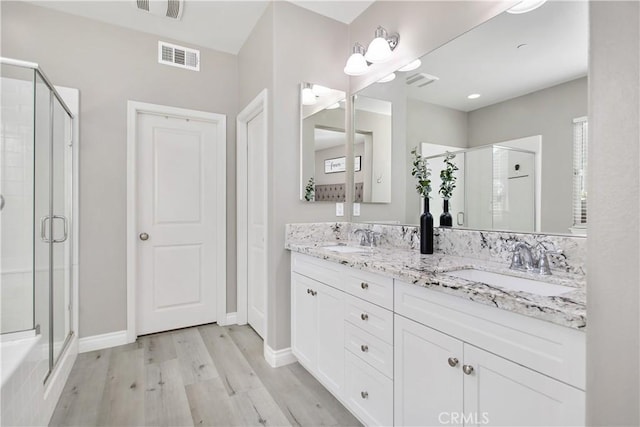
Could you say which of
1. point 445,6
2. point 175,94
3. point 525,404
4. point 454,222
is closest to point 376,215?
point 454,222

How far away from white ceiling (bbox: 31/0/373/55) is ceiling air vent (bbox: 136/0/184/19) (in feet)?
0.16

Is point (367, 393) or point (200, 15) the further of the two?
point (200, 15)

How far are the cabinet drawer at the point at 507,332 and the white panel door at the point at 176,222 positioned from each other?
7.77ft

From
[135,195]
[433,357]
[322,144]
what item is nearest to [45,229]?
[135,195]

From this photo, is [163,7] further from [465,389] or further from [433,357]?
[465,389]

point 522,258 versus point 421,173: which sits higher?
point 421,173

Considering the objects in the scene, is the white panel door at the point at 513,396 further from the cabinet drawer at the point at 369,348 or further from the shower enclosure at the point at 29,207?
the shower enclosure at the point at 29,207

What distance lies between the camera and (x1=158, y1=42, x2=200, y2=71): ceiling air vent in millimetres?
2867

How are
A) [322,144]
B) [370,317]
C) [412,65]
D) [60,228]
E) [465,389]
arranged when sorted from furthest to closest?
[322,144] → [60,228] → [412,65] → [370,317] → [465,389]

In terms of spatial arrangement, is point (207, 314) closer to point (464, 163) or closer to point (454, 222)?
point (454, 222)

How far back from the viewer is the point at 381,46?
2.13 meters

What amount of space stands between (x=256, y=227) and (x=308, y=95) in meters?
1.28

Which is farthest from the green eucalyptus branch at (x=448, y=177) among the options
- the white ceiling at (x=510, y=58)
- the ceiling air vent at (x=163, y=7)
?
the ceiling air vent at (x=163, y=7)

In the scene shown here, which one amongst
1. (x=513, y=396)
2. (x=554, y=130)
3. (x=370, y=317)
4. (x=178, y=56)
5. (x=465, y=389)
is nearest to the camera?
(x=513, y=396)
